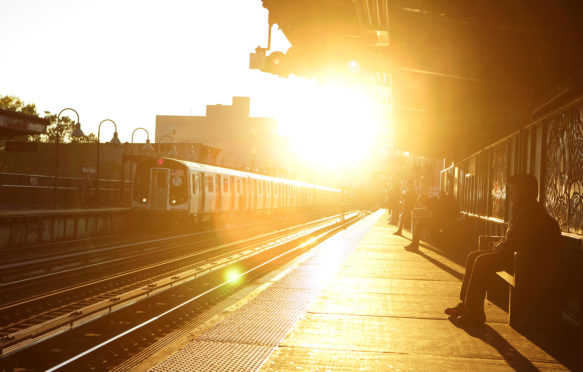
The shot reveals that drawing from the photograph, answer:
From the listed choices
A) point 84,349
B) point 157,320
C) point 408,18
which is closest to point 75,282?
point 157,320

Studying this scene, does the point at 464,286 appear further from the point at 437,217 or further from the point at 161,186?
the point at 161,186

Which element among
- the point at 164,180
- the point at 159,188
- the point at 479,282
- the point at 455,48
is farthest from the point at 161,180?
the point at 479,282

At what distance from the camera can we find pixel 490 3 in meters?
7.87

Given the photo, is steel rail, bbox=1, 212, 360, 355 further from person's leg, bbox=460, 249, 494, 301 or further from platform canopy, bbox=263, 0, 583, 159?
person's leg, bbox=460, 249, 494, 301

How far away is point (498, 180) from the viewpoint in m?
13.1

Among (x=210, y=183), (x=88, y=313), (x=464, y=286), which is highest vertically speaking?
(x=210, y=183)

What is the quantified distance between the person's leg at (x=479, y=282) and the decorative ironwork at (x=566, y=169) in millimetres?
1058

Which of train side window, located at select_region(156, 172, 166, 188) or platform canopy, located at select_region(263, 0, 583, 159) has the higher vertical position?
platform canopy, located at select_region(263, 0, 583, 159)

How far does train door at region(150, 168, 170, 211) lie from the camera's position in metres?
25.8

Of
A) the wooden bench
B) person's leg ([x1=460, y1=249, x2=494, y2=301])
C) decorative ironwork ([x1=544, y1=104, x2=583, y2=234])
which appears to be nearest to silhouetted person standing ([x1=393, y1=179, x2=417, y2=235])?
decorative ironwork ([x1=544, y1=104, x2=583, y2=234])

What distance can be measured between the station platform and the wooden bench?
31 cm

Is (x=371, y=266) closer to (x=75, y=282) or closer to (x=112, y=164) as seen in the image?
(x=75, y=282)

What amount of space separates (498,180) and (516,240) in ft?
22.0

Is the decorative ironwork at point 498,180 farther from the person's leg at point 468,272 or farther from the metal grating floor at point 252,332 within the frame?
the person's leg at point 468,272
